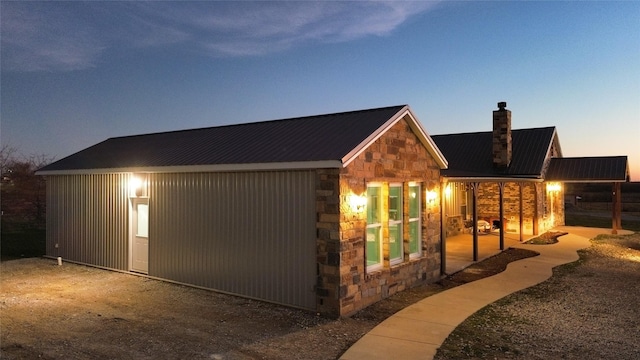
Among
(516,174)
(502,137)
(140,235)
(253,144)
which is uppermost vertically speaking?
(502,137)

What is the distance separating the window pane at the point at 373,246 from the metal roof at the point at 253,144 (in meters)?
2.06

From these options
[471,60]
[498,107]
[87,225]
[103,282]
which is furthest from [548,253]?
[87,225]

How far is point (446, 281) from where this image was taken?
1095 centimetres

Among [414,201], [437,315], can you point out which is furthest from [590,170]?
[437,315]

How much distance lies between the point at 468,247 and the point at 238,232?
10.1 m

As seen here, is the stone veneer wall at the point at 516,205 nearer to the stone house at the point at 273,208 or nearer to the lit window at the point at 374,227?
the stone house at the point at 273,208

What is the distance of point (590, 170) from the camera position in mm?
20641

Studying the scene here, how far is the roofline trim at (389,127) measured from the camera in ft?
25.8

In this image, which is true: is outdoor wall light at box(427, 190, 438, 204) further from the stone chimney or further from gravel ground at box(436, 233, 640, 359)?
the stone chimney

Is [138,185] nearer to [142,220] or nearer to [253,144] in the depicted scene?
[142,220]

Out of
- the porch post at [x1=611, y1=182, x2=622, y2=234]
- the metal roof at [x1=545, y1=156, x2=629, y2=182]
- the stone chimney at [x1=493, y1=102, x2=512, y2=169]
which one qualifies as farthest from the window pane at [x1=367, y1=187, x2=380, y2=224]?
the porch post at [x1=611, y1=182, x2=622, y2=234]

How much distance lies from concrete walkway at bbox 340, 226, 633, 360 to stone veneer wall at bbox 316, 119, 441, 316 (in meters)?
0.82

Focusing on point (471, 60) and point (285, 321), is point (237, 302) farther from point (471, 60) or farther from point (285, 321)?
point (471, 60)

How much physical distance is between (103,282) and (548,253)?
1403 cm
